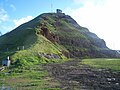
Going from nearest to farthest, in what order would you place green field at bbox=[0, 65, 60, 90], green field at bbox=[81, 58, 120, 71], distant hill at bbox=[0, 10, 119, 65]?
green field at bbox=[0, 65, 60, 90] → green field at bbox=[81, 58, 120, 71] → distant hill at bbox=[0, 10, 119, 65]

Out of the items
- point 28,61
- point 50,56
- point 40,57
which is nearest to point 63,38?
point 50,56

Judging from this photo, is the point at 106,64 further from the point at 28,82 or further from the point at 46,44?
the point at 28,82

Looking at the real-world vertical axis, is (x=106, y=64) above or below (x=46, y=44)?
below

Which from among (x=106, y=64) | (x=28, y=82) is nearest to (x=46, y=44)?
(x=106, y=64)

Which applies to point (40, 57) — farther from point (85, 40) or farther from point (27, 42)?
point (85, 40)

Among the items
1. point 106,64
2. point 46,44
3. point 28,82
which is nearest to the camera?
point 28,82

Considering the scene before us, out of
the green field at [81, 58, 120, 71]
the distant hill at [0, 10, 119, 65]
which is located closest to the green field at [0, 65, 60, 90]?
the green field at [81, 58, 120, 71]

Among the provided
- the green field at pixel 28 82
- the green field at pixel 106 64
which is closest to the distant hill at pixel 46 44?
the green field at pixel 106 64

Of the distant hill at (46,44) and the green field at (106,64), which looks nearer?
the green field at (106,64)

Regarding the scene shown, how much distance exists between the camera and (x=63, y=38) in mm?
188625

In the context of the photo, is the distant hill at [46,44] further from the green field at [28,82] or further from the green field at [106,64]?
the green field at [28,82]

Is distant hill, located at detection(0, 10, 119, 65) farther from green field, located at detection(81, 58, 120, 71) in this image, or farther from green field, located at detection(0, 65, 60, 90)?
green field, located at detection(0, 65, 60, 90)

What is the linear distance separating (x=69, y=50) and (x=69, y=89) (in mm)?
133587

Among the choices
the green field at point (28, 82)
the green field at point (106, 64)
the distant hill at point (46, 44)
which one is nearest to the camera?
the green field at point (28, 82)
